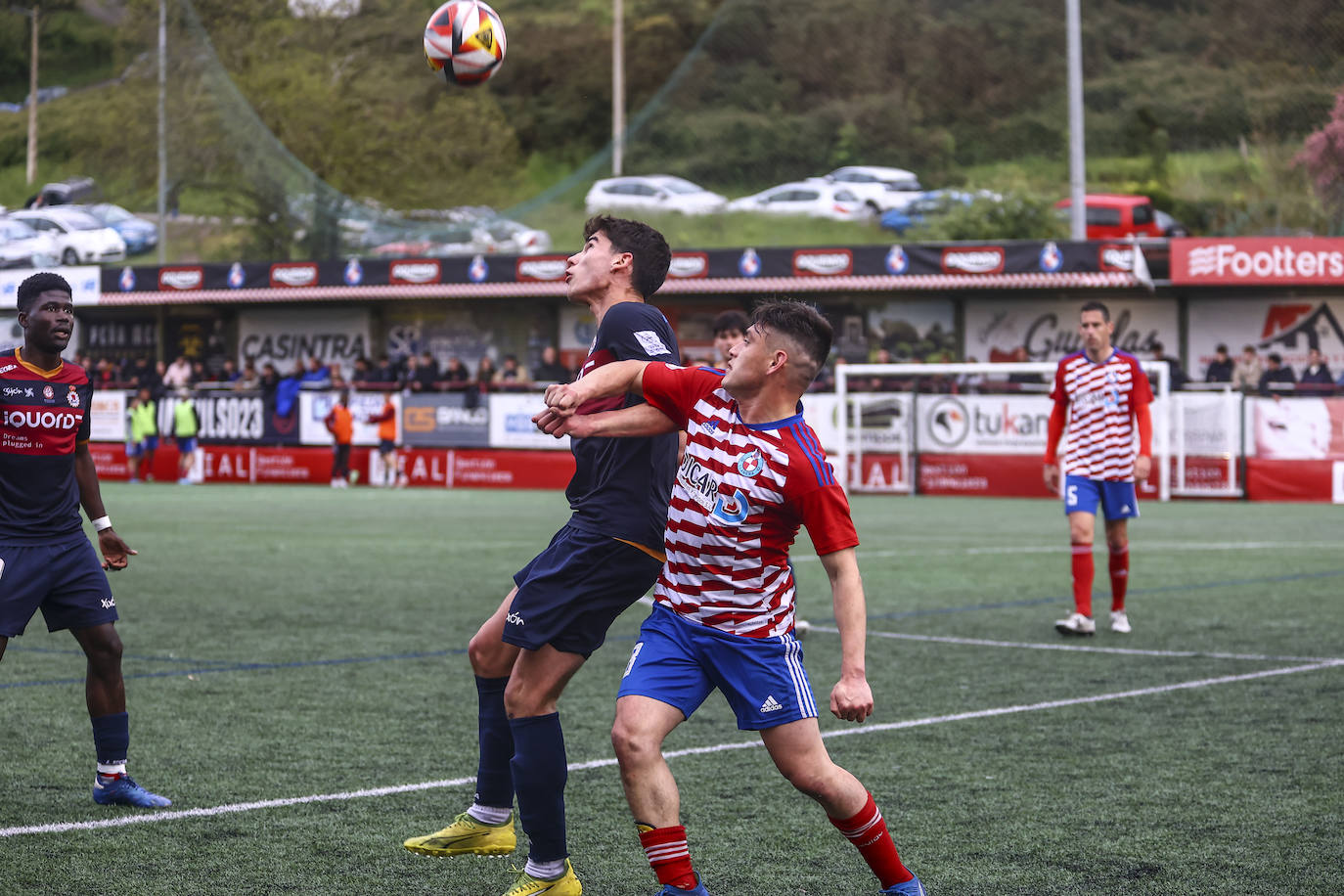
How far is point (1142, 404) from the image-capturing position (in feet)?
35.9

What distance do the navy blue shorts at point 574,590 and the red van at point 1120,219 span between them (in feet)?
117

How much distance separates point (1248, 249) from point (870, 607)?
20973 mm

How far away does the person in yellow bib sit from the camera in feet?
108

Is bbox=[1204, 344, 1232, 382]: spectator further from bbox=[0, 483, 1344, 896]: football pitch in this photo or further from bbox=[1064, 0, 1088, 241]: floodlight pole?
bbox=[0, 483, 1344, 896]: football pitch

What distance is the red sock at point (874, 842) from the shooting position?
433cm

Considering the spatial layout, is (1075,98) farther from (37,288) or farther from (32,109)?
(37,288)

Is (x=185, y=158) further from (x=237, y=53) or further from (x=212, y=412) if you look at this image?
(x=237, y=53)

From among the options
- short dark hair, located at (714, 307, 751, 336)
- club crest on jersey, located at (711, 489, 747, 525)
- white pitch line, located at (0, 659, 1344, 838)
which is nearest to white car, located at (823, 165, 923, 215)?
short dark hair, located at (714, 307, 751, 336)

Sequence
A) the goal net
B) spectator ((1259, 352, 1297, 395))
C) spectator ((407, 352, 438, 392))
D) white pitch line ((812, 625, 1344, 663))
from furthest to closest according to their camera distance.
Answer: spectator ((407, 352, 438, 392)) → spectator ((1259, 352, 1297, 395)) → the goal net → white pitch line ((812, 625, 1344, 663))

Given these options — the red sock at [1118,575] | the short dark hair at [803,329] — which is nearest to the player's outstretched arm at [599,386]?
the short dark hair at [803,329]

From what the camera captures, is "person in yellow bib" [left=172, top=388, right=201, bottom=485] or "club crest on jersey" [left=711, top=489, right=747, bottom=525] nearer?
"club crest on jersey" [left=711, top=489, right=747, bottom=525]

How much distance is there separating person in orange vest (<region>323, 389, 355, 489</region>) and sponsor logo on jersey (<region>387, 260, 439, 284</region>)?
5.06 metres

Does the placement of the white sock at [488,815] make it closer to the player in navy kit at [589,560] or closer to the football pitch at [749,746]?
the football pitch at [749,746]

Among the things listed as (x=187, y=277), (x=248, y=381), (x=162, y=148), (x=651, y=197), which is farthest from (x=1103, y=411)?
(x=162, y=148)
